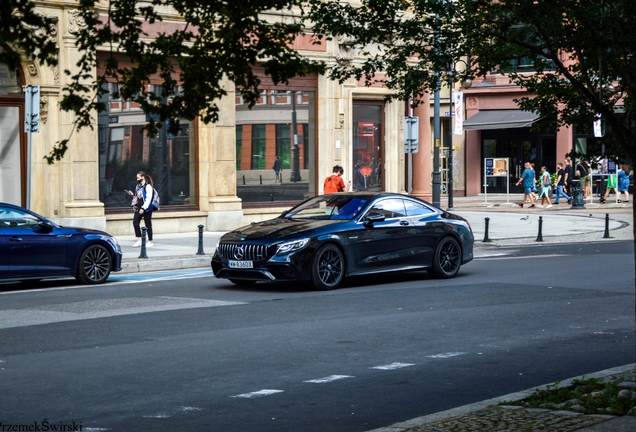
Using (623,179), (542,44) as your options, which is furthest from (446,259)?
(623,179)

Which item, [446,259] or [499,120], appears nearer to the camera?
[446,259]

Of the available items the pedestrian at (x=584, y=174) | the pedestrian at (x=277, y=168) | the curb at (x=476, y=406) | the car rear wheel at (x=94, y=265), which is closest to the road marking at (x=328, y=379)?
the curb at (x=476, y=406)

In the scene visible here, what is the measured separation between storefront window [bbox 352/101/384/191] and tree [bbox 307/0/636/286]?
16.5 meters

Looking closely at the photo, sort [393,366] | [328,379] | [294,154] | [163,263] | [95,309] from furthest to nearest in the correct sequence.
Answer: [294,154] < [163,263] < [95,309] < [393,366] < [328,379]

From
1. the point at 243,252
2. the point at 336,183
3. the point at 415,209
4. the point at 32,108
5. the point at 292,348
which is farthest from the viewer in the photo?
the point at 336,183

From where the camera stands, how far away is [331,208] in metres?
16.5

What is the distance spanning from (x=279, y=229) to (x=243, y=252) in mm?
638

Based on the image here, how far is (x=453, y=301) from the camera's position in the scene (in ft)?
46.8

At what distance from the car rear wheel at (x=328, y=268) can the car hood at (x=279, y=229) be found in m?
0.39

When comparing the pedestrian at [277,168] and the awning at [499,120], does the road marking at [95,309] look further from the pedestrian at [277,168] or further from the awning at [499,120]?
the awning at [499,120]

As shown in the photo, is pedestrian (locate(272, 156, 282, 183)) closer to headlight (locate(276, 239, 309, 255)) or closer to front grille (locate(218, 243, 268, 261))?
front grille (locate(218, 243, 268, 261))

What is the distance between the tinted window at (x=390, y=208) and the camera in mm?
16562

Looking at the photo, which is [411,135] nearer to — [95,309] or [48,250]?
[48,250]

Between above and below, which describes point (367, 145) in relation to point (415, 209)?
above
